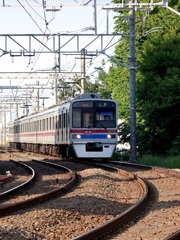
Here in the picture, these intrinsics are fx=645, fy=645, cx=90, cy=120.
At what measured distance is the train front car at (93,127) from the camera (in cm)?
2748

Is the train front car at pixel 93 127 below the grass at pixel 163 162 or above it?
above

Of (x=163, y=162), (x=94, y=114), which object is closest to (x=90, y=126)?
(x=94, y=114)

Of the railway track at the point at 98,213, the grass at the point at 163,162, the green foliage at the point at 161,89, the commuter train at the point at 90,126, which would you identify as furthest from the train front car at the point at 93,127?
the railway track at the point at 98,213

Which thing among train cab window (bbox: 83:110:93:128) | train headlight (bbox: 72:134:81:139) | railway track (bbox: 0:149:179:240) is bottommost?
railway track (bbox: 0:149:179:240)

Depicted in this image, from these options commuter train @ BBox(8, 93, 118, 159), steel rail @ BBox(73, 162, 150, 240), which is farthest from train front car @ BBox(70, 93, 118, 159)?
steel rail @ BBox(73, 162, 150, 240)

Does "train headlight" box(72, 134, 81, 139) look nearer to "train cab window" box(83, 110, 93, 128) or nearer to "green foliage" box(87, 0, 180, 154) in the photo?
"train cab window" box(83, 110, 93, 128)

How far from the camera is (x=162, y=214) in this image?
35.3ft

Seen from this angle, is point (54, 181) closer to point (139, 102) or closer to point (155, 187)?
point (155, 187)

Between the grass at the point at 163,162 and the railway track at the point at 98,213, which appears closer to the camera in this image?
the railway track at the point at 98,213

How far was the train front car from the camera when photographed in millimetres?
27484

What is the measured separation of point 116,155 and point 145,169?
11.9 metres

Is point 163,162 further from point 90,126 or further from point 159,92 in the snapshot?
point 159,92

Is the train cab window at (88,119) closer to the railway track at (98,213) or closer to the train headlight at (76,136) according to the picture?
the train headlight at (76,136)

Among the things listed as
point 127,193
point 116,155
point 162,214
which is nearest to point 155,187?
point 127,193
